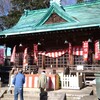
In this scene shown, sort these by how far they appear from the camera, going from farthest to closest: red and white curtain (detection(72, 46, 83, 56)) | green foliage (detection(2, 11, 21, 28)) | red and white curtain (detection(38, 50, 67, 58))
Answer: green foliage (detection(2, 11, 21, 28)) < red and white curtain (detection(38, 50, 67, 58)) < red and white curtain (detection(72, 46, 83, 56))

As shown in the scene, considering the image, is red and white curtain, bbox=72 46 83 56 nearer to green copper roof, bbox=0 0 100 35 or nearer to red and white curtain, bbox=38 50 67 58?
red and white curtain, bbox=38 50 67 58

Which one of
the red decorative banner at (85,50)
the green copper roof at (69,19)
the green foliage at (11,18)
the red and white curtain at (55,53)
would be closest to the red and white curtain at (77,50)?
the red and white curtain at (55,53)

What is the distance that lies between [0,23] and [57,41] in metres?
16.5

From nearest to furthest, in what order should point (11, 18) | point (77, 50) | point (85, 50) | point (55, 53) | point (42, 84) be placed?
point (42, 84)
point (85, 50)
point (77, 50)
point (55, 53)
point (11, 18)

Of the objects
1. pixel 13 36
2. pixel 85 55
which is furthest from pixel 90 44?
pixel 13 36

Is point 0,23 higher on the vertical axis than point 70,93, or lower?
higher

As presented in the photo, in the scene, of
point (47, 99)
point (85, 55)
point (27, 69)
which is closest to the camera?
point (47, 99)

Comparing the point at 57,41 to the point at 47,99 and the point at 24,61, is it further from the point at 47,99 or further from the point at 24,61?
the point at 47,99

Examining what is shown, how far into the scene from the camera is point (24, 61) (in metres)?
21.9

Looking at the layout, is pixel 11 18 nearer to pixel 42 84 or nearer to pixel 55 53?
pixel 55 53

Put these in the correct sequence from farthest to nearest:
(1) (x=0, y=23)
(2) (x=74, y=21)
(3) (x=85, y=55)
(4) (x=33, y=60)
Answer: (1) (x=0, y=23)
(4) (x=33, y=60)
(2) (x=74, y=21)
(3) (x=85, y=55)

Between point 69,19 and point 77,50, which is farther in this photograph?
point 69,19

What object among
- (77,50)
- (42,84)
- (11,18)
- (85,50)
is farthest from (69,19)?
(11,18)

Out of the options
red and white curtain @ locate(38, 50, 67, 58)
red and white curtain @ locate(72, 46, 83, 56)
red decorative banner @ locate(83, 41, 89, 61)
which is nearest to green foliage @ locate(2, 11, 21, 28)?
red and white curtain @ locate(38, 50, 67, 58)
